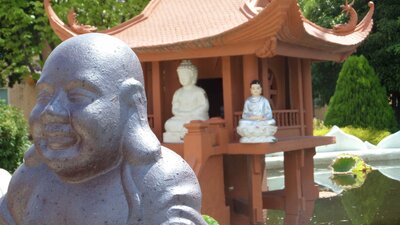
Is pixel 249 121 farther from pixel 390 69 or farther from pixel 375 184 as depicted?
pixel 390 69

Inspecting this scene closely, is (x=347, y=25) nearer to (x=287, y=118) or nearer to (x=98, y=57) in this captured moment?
(x=287, y=118)

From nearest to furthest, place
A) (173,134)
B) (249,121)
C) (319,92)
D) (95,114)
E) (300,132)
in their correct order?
1. (95,114)
2. (249,121)
3. (173,134)
4. (300,132)
5. (319,92)

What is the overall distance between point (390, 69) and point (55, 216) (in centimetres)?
1811

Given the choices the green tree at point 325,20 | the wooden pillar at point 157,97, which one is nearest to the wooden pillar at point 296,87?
the wooden pillar at point 157,97

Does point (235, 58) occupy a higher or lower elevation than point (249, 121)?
higher

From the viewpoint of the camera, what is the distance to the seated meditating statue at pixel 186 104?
6988 millimetres

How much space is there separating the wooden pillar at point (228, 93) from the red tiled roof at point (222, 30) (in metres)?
0.33

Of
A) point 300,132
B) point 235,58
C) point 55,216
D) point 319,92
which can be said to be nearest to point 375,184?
point 300,132

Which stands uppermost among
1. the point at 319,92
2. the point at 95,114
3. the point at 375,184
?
the point at 95,114

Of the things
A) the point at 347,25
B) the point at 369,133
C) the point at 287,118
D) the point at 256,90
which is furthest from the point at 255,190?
the point at 369,133

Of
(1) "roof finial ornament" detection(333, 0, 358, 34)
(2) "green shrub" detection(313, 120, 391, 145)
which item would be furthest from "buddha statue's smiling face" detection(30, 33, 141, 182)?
(2) "green shrub" detection(313, 120, 391, 145)

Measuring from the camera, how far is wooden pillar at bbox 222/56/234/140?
7055 mm

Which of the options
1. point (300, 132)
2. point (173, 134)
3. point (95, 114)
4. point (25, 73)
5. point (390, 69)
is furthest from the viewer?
point (390, 69)

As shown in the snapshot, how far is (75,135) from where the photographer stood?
2047 millimetres
